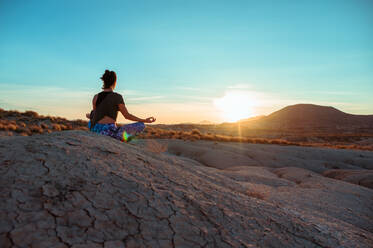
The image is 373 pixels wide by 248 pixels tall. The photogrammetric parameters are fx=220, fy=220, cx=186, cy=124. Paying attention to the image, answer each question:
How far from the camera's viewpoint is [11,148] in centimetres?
216

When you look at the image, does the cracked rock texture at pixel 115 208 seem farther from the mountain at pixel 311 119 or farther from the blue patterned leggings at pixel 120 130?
the mountain at pixel 311 119

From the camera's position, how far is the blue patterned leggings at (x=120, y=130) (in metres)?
3.60

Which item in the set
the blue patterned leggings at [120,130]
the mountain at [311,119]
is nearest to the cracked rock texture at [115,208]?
the blue patterned leggings at [120,130]

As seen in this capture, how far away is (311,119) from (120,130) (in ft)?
222

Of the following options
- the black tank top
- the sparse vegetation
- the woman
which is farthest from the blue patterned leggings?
the sparse vegetation

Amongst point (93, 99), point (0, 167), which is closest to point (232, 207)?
point (0, 167)

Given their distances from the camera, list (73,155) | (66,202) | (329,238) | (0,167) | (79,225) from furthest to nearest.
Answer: (73,155), (329,238), (0,167), (66,202), (79,225)

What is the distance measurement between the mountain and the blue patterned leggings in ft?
181

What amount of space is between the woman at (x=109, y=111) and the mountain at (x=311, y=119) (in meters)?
55.3

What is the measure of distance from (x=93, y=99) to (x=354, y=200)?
5.20m

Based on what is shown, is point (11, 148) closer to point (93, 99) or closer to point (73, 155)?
point (73, 155)

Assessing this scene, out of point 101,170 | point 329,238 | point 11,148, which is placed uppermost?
point 11,148

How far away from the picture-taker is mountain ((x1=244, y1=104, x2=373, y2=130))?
2147 inches

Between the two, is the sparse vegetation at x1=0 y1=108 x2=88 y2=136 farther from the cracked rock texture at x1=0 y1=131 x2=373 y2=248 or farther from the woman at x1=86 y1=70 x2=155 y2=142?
the cracked rock texture at x1=0 y1=131 x2=373 y2=248
